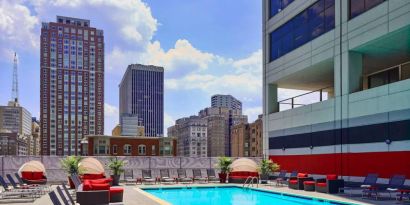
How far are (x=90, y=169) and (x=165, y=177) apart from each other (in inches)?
235

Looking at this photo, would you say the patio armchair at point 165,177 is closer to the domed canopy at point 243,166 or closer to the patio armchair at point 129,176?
the patio armchair at point 129,176

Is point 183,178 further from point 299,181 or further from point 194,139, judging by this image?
point 194,139

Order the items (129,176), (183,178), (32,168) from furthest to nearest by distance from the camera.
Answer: (183,178) → (129,176) → (32,168)

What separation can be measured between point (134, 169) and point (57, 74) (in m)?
126

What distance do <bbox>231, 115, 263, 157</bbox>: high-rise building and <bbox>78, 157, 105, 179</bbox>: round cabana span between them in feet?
329

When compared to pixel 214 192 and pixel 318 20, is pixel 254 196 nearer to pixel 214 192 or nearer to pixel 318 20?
pixel 214 192

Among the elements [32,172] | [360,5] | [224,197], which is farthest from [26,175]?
[360,5]

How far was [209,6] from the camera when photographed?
26.1 metres

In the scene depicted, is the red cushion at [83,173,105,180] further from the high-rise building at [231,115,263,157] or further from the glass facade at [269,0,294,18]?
the high-rise building at [231,115,263,157]

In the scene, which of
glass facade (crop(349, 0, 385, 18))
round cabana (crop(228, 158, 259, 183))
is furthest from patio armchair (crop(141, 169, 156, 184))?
glass facade (crop(349, 0, 385, 18))

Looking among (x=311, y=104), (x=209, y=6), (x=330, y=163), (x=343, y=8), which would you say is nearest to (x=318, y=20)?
(x=343, y=8)

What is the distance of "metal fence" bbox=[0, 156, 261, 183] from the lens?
84.8ft

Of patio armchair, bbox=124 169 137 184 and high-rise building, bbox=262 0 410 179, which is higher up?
high-rise building, bbox=262 0 410 179

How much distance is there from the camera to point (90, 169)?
22406 mm
